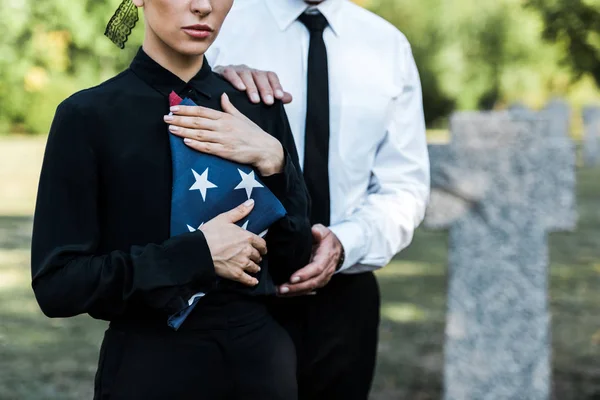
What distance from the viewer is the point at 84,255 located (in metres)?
2.11

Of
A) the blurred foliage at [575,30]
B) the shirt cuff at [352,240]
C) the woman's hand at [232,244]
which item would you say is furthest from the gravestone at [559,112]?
the woman's hand at [232,244]

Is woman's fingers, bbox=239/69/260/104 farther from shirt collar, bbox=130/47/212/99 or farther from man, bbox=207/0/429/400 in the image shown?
man, bbox=207/0/429/400

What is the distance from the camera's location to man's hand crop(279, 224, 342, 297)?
8.23 feet

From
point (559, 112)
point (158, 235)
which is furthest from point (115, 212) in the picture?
point (559, 112)

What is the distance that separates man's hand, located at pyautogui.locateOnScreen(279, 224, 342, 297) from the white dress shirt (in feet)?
0.72

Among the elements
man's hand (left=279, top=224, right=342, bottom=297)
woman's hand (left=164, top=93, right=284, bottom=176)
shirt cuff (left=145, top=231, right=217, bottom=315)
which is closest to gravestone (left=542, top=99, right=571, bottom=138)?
man's hand (left=279, top=224, right=342, bottom=297)

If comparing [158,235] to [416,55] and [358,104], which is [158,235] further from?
[416,55]

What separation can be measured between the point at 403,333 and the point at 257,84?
5273mm

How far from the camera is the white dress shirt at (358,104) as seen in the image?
301cm

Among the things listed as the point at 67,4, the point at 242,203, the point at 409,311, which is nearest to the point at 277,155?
the point at 242,203

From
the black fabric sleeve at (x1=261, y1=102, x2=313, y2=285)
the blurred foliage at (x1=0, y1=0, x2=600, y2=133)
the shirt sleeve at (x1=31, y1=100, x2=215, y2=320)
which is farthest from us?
the blurred foliage at (x1=0, y1=0, x2=600, y2=133)

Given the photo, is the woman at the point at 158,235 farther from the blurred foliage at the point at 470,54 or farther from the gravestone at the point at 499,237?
the blurred foliage at the point at 470,54

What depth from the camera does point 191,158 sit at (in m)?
2.18

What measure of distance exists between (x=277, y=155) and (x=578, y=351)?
208 inches
